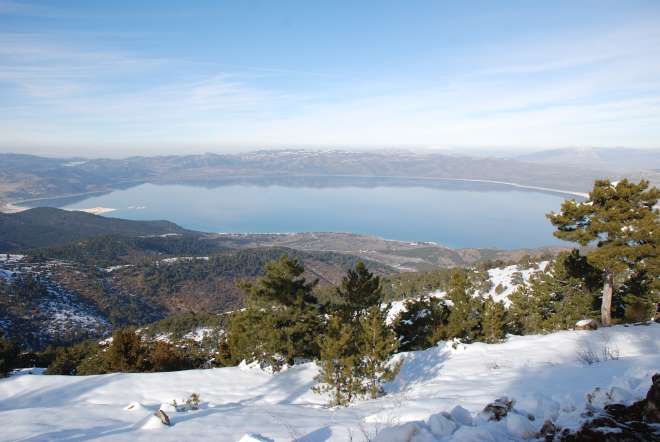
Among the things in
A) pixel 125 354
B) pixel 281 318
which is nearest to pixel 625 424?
pixel 281 318

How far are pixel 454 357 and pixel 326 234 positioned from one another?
174635mm

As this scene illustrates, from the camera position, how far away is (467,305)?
650 inches

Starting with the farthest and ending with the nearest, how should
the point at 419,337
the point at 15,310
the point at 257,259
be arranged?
the point at 257,259, the point at 15,310, the point at 419,337

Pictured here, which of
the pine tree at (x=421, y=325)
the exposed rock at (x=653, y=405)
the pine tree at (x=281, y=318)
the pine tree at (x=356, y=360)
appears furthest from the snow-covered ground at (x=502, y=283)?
the exposed rock at (x=653, y=405)

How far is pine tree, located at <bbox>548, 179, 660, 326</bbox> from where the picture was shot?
495 inches

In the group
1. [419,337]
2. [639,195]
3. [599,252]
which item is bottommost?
[419,337]

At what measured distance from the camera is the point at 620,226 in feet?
42.1

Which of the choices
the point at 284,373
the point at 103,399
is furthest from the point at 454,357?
the point at 103,399

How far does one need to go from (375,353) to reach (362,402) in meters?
1.36

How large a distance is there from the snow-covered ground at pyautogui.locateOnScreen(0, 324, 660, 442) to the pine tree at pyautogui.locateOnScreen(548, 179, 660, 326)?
8.25 feet

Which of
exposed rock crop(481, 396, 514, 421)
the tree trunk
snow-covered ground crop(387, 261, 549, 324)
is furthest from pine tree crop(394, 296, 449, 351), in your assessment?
snow-covered ground crop(387, 261, 549, 324)

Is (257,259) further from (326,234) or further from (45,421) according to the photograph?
(45,421)

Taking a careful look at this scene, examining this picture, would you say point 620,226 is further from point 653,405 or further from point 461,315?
point 653,405

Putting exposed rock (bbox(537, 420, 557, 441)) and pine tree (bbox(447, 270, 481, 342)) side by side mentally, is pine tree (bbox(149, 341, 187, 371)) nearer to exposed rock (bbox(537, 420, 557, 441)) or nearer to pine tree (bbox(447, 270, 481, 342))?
pine tree (bbox(447, 270, 481, 342))
